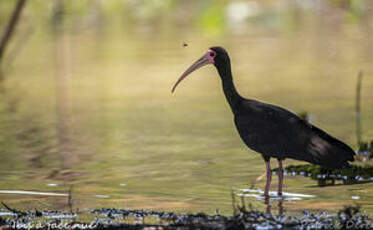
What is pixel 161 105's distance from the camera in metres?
18.2

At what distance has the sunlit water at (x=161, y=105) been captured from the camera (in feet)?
35.2

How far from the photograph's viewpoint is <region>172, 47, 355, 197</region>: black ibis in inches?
377

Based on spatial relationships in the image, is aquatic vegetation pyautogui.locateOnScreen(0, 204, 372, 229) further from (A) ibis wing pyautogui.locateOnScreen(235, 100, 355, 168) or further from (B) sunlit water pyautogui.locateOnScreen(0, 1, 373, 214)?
(B) sunlit water pyautogui.locateOnScreen(0, 1, 373, 214)

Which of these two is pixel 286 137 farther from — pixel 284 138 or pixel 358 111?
pixel 358 111

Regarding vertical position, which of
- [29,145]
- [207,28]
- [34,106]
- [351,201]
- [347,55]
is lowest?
[351,201]

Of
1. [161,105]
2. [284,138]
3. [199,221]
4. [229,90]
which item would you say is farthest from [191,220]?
[161,105]

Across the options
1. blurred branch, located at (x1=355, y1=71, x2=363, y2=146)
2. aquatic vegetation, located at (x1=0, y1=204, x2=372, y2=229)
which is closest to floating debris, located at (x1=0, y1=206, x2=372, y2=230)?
aquatic vegetation, located at (x1=0, y1=204, x2=372, y2=229)

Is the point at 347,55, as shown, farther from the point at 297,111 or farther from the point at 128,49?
the point at 297,111

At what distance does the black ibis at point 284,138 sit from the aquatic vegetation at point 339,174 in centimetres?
102

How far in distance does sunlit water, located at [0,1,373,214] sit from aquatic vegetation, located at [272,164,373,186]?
222 millimetres

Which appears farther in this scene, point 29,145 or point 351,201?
point 29,145

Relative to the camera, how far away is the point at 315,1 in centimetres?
4022

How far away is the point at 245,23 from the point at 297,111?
62.9 feet

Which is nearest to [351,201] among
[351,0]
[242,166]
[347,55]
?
[242,166]
